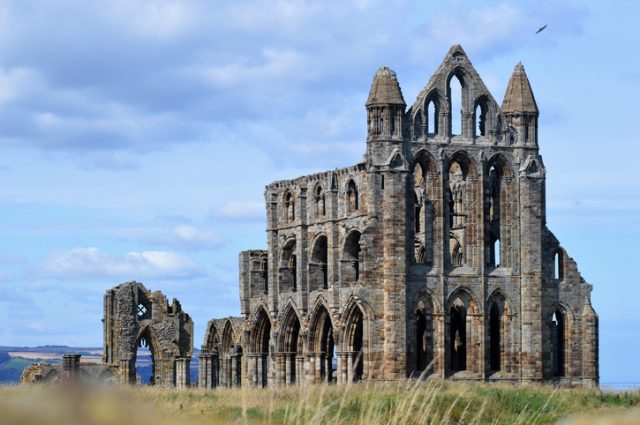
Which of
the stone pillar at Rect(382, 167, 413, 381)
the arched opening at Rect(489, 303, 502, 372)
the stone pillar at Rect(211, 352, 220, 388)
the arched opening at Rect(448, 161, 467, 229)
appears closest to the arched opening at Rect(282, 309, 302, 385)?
the stone pillar at Rect(382, 167, 413, 381)

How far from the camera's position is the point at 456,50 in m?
51.1

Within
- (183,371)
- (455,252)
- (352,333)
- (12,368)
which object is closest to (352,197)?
(352,333)

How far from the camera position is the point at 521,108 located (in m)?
51.7

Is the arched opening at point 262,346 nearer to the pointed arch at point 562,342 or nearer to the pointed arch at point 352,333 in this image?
the pointed arch at point 352,333

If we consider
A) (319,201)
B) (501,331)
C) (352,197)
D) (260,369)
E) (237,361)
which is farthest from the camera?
(237,361)

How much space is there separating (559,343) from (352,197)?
978 centimetres

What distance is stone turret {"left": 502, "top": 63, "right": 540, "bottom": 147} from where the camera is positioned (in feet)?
169

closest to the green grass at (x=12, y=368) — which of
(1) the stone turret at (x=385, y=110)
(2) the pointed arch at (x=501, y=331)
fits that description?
(2) the pointed arch at (x=501, y=331)

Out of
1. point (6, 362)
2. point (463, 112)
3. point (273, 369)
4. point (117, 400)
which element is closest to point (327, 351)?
point (273, 369)

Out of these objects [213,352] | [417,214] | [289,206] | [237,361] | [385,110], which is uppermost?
[385,110]

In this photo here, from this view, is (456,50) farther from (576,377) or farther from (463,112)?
(576,377)

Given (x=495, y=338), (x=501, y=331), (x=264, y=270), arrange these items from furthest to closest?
(x=264, y=270) → (x=495, y=338) → (x=501, y=331)

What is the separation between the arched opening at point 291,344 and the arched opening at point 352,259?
486 centimetres

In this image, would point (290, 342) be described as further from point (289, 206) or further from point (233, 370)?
point (233, 370)
